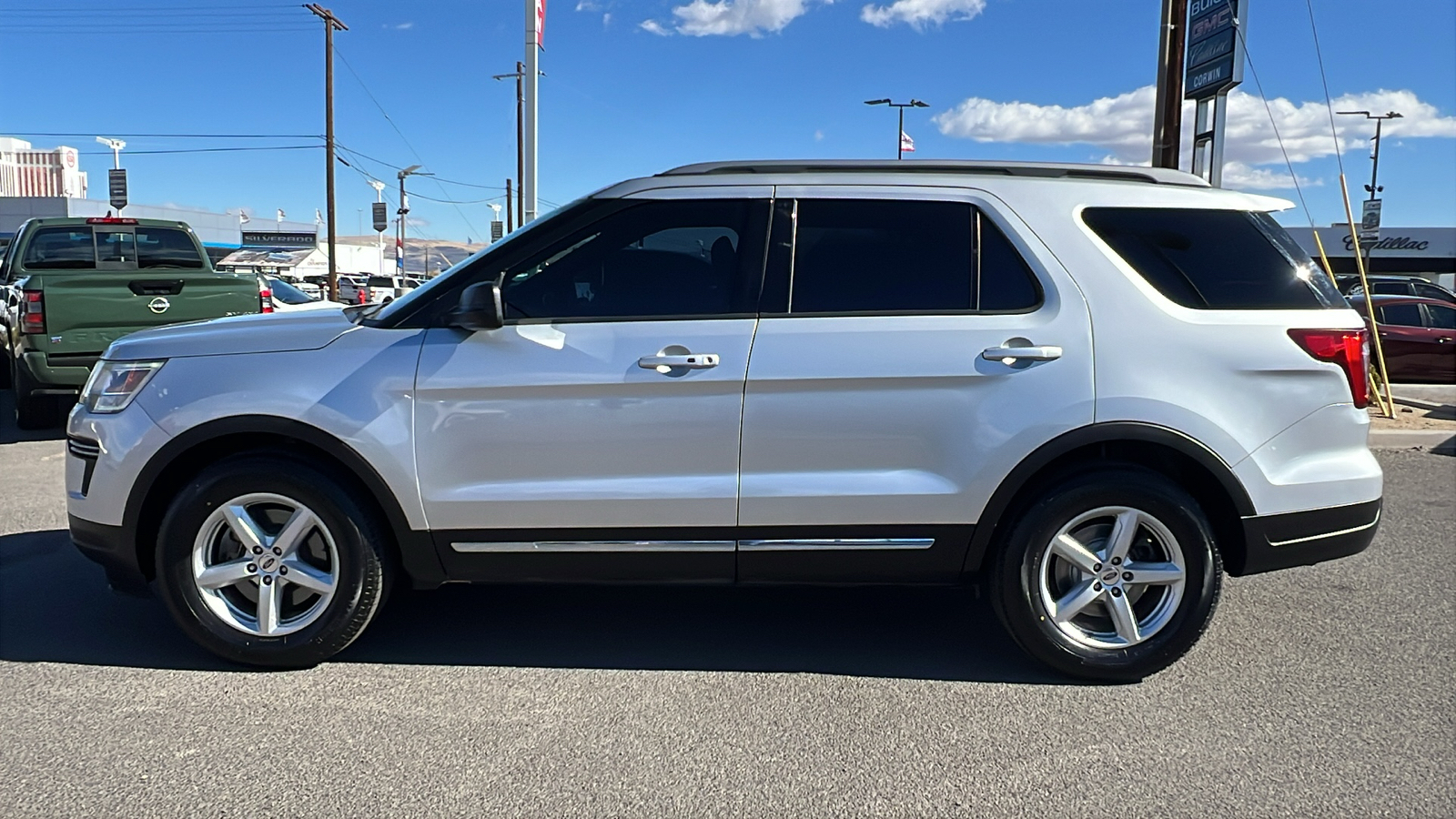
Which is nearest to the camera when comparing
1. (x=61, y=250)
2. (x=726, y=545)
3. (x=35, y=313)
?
(x=726, y=545)

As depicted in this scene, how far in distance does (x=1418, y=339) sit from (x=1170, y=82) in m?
6.13

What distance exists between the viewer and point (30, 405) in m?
9.33

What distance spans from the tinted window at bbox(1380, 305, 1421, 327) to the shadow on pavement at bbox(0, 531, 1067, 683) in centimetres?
1304

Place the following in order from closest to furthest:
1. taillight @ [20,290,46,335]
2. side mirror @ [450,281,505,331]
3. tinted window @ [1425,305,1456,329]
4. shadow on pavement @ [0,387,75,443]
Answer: side mirror @ [450,281,505,331]
taillight @ [20,290,46,335]
shadow on pavement @ [0,387,75,443]
tinted window @ [1425,305,1456,329]

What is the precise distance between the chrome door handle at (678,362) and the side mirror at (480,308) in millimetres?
525

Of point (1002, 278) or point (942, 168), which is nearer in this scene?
point (1002, 278)

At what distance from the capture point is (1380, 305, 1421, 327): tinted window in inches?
589

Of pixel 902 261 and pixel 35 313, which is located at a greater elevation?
→ pixel 902 261

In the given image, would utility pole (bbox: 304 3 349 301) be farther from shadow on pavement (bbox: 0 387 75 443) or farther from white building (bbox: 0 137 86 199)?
white building (bbox: 0 137 86 199)

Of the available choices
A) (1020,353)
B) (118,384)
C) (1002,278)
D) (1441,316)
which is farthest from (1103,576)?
(1441,316)

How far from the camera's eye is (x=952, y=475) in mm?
3795

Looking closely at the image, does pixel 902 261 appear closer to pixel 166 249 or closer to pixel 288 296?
pixel 166 249

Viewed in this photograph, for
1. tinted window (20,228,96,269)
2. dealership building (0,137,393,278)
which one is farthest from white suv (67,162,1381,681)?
dealership building (0,137,393,278)

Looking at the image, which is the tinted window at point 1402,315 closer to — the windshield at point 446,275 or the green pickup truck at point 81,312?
the green pickup truck at point 81,312
